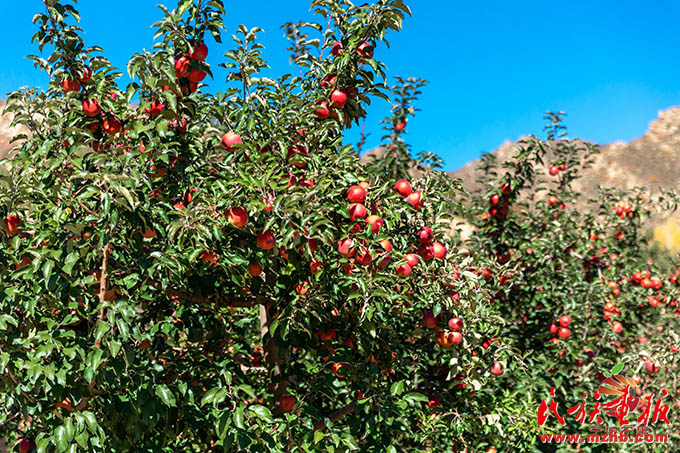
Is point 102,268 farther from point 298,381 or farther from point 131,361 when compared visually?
point 298,381

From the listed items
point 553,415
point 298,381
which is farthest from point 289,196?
point 553,415

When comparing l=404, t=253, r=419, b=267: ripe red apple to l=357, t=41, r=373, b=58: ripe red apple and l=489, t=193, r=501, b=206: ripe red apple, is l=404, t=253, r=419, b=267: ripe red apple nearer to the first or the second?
l=357, t=41, r=373, b=58: ripe red apple

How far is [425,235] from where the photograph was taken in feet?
11.4

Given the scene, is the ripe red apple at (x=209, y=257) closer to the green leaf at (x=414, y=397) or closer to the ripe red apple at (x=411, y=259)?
the ripe red apple at (x=411, y=259)

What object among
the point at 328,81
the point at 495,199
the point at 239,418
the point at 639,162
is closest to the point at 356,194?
the point at 328,81

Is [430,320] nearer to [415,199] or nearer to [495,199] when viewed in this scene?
[415,199]

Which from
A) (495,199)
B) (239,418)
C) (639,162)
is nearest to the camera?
(239,418)

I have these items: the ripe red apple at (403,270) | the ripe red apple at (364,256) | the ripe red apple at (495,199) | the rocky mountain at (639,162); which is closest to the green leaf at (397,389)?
the ripe red apple at (403,270)

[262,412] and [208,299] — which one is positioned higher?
[208,299]

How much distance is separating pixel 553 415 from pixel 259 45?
424 centimetres

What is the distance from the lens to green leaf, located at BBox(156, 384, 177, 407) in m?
2.59

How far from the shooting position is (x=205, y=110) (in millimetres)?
3305

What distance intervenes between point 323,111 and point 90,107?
51.7 inches

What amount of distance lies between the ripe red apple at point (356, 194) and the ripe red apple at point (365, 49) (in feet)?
2.96
